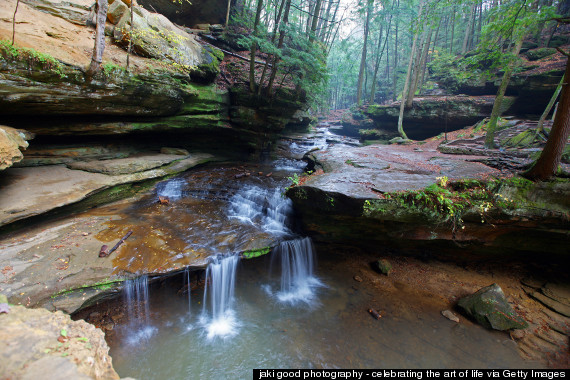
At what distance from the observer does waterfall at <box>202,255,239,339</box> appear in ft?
17.1

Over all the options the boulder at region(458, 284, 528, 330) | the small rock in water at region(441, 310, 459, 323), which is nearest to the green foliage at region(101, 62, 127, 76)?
the small rock in water at region(441, 310, 459, 323)

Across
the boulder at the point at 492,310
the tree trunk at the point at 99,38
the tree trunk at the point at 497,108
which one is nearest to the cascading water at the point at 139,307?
the tree trunk at the point at 99,38

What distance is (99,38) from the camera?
6.37 m

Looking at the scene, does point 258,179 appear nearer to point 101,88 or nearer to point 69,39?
point 101,88

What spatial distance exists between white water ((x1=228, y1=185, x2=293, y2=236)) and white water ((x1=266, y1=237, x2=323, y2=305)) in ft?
1.68

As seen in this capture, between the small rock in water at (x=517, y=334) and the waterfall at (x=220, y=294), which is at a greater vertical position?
the small rock in water at (x=517, y=334)

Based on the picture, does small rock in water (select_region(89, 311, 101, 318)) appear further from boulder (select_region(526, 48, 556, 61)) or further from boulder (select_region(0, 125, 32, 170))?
boulder (select_region(526, 48, 556, 61))

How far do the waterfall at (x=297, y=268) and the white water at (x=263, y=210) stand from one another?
1.65 ft

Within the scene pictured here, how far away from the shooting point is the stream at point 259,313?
4.36 meters

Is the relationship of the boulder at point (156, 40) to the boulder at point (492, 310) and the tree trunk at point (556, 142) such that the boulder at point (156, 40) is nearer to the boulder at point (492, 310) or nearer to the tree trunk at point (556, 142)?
the tree trunk at point (556, 142)

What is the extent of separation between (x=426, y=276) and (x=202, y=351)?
20.5 feet

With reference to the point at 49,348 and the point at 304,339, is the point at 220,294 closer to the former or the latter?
the point at 304,339

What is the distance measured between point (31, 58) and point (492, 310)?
41.7 ft

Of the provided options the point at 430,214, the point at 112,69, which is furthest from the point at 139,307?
the point at 112,69
